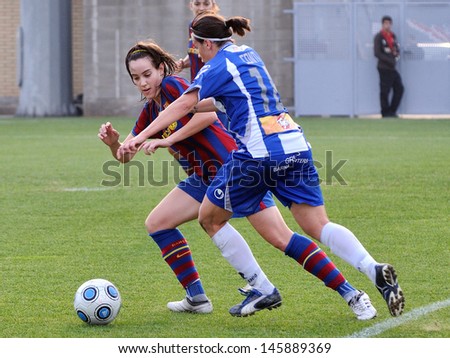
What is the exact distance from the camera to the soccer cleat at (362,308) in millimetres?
5750

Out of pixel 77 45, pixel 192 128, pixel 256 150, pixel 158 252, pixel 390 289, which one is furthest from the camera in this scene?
pixel 77 45

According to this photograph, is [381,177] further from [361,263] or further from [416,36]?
[416,36]

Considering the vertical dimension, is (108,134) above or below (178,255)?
above

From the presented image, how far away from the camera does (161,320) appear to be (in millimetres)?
5988

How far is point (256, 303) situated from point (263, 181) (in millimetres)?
710

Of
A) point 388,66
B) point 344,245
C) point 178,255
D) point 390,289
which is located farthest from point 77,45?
point 390,289

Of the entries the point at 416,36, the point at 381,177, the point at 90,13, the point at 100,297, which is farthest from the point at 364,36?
the point at 100,297

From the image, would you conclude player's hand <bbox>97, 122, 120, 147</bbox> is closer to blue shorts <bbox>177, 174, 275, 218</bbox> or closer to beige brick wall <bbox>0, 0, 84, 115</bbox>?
blue shorts <bbox>177, 174, 275, 218</bbox>

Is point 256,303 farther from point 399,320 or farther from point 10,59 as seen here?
point 10,59

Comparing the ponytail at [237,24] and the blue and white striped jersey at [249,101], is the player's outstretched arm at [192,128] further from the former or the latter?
the ponytail at [237,24]

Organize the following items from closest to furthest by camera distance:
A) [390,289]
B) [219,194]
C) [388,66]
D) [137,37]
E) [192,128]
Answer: [390,289]
[219,194]
[192,128]
[388,66]
[137,37]

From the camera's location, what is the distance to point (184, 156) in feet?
20.8

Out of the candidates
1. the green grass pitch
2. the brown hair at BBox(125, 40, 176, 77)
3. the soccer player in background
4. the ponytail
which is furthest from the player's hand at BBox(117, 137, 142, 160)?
the green grass pitch

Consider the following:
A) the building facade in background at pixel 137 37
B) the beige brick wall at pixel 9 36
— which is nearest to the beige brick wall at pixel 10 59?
the beige brick wall at pixel 9 36
